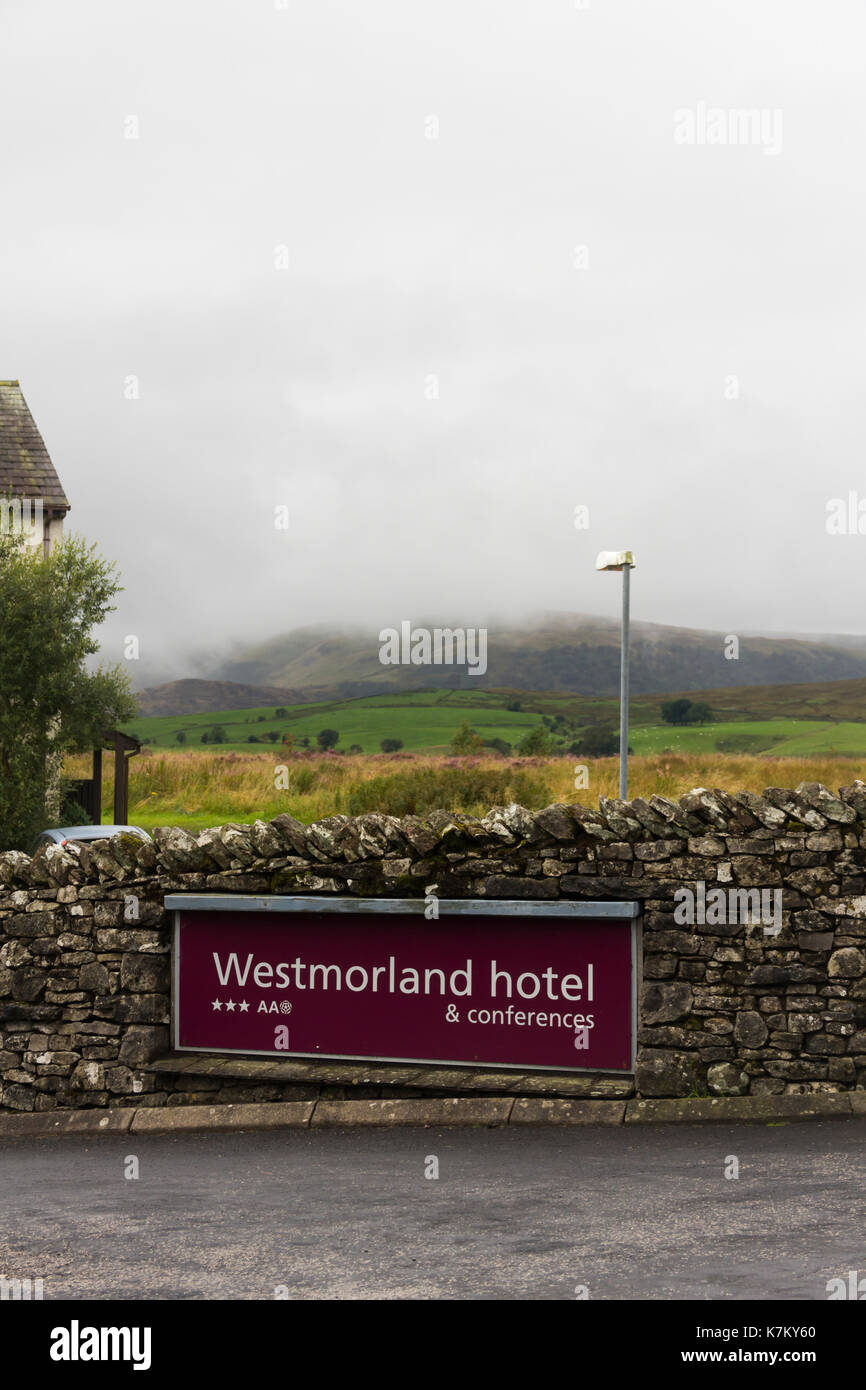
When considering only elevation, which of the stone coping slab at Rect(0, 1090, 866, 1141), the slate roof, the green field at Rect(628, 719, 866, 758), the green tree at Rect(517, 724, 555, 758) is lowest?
the stone coping slab at Rect(0, 1090, 866, 1141)

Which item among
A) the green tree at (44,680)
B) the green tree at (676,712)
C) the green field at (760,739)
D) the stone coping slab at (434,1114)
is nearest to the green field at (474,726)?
the green field at (760,739)

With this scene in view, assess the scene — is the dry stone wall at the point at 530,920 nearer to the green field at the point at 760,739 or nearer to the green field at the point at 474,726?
the green field at the point at 474,726

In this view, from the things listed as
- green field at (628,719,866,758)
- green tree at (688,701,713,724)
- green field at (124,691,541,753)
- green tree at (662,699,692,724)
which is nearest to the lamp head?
green field at (628,719,866,758)

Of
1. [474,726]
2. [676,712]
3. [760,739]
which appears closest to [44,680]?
[760,739]

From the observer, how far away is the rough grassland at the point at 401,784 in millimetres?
28422

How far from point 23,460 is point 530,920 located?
902 inches

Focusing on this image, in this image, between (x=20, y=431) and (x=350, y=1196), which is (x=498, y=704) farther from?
(x=350, y=1196)

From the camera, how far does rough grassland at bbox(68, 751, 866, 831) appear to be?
28422mm

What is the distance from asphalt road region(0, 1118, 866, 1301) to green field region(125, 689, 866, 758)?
2191 inches

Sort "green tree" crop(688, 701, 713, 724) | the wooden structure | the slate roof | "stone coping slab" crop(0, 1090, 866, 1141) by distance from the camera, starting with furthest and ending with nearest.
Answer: "green tree" crop(688, 701, 713, 724) < the slate roof < the wooden structure < "stone coping slab" crop(0, 1090, 866, 1141)

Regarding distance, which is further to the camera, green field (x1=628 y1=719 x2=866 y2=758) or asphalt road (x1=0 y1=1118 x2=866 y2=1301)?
green field (x1=628 y1=719 x2=866 y2=758)

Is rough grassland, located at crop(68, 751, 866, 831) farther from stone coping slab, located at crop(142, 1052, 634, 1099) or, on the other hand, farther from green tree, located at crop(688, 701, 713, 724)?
green tree, located at crop(688, 701, 713, 724)

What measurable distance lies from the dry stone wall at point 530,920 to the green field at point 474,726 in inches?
2137

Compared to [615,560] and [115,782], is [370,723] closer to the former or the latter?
[115,782]
